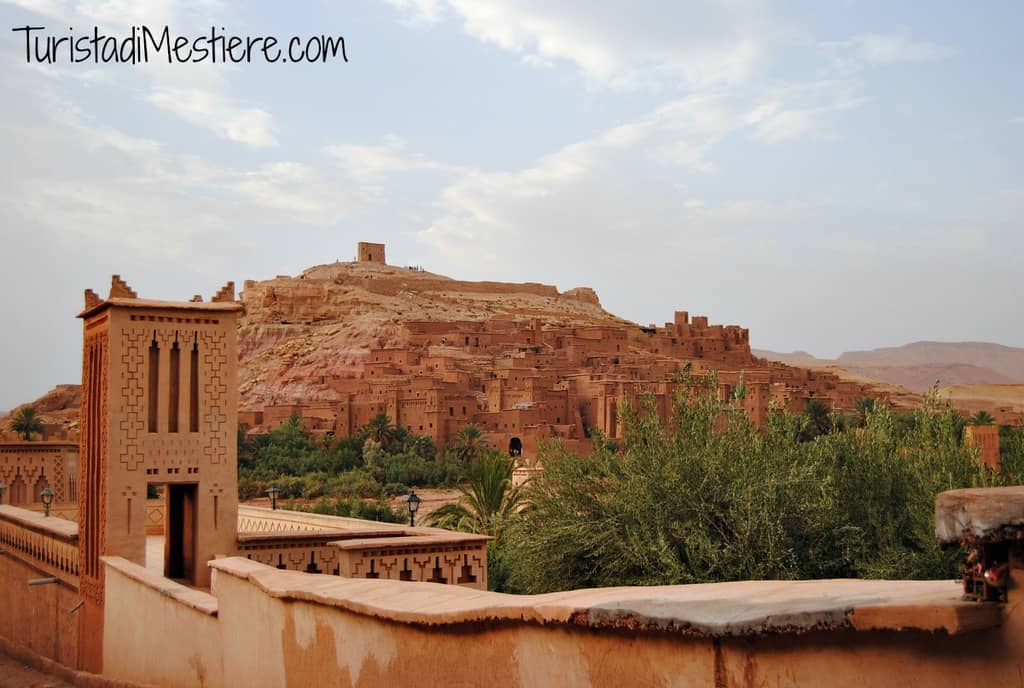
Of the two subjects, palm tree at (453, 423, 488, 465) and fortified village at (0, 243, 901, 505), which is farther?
fortified village at (0, 243, 901, 505)

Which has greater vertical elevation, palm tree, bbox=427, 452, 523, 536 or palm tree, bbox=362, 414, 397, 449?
palm tree, bbox=362, 414, 397, 449

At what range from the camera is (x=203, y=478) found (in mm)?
8547

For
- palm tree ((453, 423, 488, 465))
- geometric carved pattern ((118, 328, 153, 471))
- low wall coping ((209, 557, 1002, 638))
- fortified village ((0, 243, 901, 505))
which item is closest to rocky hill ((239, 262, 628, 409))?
fortified village ((0, 243, 901, 505))

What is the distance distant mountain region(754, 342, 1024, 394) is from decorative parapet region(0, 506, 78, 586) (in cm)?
10247

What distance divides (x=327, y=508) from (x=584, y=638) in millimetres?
23995

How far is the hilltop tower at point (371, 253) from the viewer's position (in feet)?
302

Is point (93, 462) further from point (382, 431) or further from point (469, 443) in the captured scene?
point (382, 431)

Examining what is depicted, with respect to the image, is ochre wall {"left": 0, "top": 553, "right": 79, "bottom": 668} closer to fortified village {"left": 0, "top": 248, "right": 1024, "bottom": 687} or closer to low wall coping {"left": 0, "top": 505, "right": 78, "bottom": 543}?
fortified village {"left": 0, "top": 248, "right": 1024, "bottom": 687}

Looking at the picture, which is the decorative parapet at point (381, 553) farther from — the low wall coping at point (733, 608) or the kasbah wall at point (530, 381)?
the kasbah wall at point (530, 381)

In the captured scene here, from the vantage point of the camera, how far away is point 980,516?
229cm

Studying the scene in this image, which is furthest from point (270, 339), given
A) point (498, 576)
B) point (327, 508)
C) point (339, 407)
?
point (498, 576)

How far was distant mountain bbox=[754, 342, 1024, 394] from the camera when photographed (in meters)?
133

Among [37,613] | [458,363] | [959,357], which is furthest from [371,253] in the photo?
[959,357]

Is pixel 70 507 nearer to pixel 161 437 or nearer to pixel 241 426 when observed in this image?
pixel 161 437
